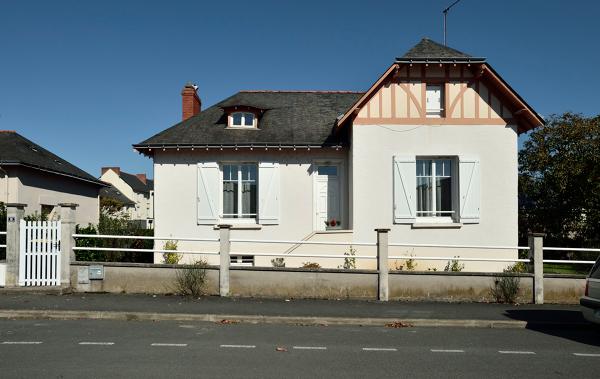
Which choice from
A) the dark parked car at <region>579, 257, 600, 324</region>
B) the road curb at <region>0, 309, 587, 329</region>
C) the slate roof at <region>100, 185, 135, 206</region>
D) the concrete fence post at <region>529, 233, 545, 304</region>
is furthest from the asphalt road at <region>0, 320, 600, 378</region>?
the slate roof at <region>100, 185, 135, 206</region>

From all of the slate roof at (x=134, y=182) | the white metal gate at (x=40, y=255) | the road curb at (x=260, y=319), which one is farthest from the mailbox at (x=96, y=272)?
the slate roof at (x=134, y=182)

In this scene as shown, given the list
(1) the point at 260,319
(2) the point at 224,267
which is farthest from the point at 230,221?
(1) the point at 260,319

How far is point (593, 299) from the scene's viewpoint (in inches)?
326

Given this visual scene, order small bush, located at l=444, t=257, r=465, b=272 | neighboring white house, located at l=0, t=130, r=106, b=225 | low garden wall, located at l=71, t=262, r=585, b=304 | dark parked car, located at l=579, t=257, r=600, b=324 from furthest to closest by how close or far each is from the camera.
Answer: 1. neighboring white house, located at l=0, t=130, r=106, b=225
2. small bush, located at l=444, t=257, r=465, b=272
3. low garden wall, located at l=71, t=262, r=585, b=304
4. dark parked car, located at l=579, t=257, r=600, b=324

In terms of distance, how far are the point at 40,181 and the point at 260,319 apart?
1475cm

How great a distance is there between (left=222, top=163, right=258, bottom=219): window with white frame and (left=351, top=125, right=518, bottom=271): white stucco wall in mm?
3303

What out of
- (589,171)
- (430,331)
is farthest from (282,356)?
(589,171)

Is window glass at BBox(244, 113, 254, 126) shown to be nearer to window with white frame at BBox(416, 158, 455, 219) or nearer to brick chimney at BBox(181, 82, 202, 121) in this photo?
brick chimney at BBox(181, 82, 202, 121)

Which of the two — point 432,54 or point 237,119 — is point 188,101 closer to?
point 237,119

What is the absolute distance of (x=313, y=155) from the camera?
15984 millimetres

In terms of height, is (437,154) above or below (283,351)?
above

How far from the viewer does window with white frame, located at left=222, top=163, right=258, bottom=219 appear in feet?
53.1

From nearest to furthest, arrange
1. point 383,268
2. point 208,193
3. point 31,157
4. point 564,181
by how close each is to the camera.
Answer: point 383,268 → point 208,193 → point 31,157 → point 564,181

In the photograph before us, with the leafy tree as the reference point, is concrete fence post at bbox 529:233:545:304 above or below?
below
